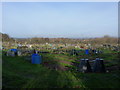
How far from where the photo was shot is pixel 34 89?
6.02 metres

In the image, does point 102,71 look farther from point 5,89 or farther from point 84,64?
point 5,89

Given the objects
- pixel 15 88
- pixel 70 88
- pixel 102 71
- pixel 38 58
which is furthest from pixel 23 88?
pixel 38 58

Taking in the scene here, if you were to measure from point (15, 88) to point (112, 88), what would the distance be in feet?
12.9

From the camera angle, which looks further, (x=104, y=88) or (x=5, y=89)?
(x=104, y=88)

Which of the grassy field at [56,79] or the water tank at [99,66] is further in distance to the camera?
the water tank at [99,66]

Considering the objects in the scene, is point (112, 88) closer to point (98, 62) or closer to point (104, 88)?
point (104, 88)

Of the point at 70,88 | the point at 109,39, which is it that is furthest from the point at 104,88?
the point at 109,39

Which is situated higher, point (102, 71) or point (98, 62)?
point (98, 62)

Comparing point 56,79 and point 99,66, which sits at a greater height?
point 99,66

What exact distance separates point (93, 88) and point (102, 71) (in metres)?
5.03

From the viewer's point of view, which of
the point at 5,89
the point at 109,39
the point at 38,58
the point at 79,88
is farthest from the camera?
the point at 109,39

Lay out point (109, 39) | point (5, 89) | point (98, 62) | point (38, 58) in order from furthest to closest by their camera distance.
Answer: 1. point (109, 39)
2. point (38, 58)
3. point (98, 62)
4. point (5, 89)

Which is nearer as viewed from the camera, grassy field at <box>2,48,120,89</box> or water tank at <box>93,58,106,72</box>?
grassy field at <box>2,48,120,89</box>

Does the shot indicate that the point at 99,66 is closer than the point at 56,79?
No
